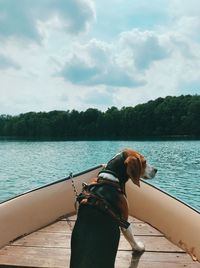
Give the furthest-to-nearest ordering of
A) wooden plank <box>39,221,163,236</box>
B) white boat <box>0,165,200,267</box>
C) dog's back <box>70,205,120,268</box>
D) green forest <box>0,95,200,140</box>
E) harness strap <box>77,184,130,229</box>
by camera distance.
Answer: green forest <box>0,95,200,140</box>
wooden plank <box>39,221,163,236</box>
white boat <box>0,165,200,267</box>
harness strap <box>77,184,130,229</box>
dog's back <box>70,205,120,268</box>

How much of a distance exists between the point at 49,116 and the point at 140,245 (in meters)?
98.5

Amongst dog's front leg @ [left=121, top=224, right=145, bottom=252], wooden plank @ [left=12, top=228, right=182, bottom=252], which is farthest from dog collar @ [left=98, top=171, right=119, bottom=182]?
wooden plank @ [left=12, top=228, right=182, bottom=252]

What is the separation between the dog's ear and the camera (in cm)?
355

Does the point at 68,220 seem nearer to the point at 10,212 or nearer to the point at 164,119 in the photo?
the point at 10,212

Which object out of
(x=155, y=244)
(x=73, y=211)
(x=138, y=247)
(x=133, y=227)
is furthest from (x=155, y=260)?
(x=73, y=211)

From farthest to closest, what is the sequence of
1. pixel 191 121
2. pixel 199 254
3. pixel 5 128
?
pixel 5 128 → pixel 191 121 → pixel 199 254

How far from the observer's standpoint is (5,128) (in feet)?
358

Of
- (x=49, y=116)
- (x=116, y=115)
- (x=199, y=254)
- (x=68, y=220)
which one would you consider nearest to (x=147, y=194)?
(x=68, y=220)

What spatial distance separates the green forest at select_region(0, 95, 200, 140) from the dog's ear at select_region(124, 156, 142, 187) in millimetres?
78026

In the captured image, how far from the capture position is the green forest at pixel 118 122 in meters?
83.8

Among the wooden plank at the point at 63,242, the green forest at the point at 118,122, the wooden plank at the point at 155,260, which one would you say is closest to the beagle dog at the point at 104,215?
the wooden plank at the point at 155,260

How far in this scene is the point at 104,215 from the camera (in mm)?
3264

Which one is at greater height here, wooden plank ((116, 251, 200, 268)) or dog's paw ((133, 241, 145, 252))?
dog's paw ((133, 241, 145, 252))

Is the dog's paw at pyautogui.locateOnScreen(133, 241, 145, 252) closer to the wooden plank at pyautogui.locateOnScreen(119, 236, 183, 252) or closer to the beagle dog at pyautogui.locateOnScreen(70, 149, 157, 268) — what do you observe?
the wooden plank at pyautogui.locateOnScreen(119, 236, 183, 252)
